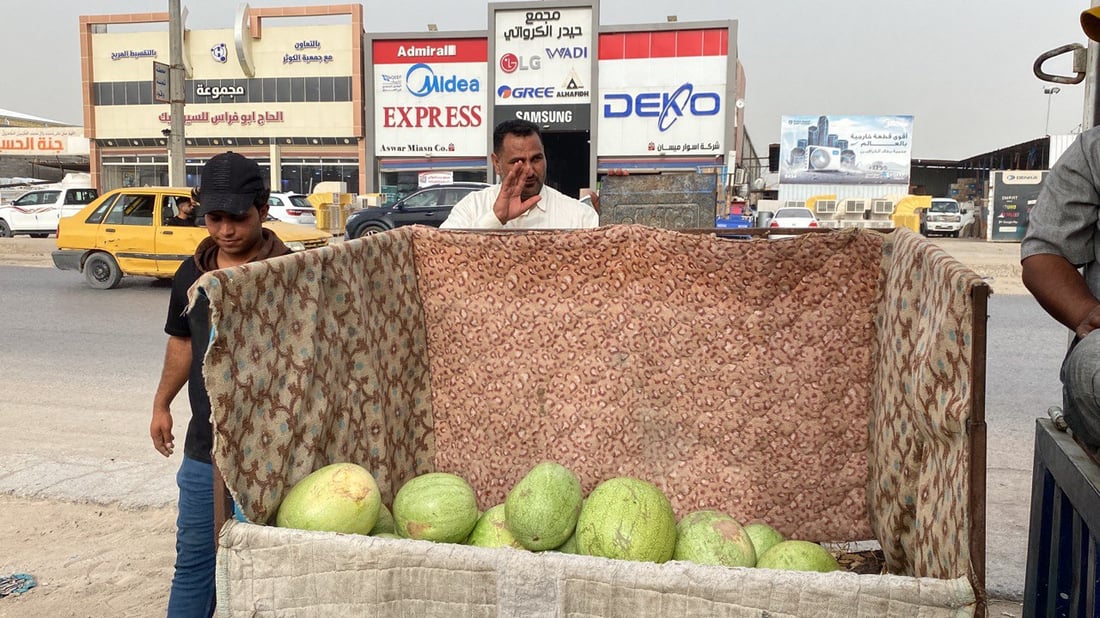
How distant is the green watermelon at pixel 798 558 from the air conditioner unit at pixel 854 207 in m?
32.9

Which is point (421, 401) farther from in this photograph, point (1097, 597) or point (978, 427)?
point (1097, 597)

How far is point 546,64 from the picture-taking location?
29.0 m

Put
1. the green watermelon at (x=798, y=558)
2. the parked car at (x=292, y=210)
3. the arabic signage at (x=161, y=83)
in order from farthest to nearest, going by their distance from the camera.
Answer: the parked car at (x=292, y=210), the arabic signage at (x=161, y=83), the green watermelon at (x=798, y=558)

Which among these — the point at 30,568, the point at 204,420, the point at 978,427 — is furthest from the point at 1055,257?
the point at 30,568

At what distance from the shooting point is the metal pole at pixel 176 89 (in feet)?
47.7

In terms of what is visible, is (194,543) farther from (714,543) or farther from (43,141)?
(43,141)

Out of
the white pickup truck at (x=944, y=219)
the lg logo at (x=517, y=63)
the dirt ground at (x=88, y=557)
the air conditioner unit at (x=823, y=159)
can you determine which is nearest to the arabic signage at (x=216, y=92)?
the lg logo at (x=517, y=63)

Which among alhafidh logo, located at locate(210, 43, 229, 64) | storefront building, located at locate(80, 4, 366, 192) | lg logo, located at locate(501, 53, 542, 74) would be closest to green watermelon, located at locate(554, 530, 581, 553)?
lg logo, located at locate(501, 53, 542, 74)

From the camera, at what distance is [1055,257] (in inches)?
74.4

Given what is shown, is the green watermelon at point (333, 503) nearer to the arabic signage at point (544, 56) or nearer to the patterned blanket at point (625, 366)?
the patterned blanket at point (625, 366)

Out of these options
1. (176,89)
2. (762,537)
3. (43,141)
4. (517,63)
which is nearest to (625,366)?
(762,537)

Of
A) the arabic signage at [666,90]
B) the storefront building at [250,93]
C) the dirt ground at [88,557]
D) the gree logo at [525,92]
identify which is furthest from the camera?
the storefront building at [250,93]

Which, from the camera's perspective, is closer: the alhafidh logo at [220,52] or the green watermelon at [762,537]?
the green watermelon at [762,537]

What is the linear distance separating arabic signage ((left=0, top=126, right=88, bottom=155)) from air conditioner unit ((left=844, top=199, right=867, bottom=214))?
37480 millimetres
